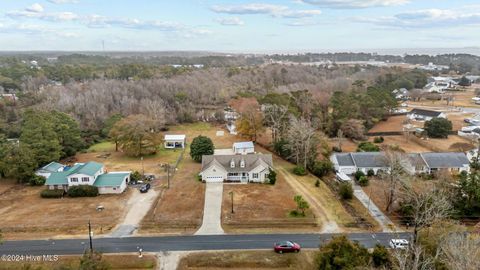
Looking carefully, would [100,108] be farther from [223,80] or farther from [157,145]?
[223,80]

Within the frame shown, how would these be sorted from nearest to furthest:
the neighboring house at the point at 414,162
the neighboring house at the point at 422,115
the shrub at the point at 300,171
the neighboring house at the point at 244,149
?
the neighboring house at the point at 414,162 → the shrub at the point at 300,171 → the neighboring house at the point at 244,149 → the neighboring house at the point at 422,115

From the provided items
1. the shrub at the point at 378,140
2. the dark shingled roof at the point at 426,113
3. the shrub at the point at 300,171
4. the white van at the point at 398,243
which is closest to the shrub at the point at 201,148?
the shrub at the point at 300,171

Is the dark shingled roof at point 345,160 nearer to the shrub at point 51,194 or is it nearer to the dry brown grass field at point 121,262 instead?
the dry brown grass field at point 121,262

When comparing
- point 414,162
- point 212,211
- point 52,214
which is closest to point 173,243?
point 212,211

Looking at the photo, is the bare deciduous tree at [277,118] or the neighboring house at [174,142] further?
the neighboring house at [174,142]

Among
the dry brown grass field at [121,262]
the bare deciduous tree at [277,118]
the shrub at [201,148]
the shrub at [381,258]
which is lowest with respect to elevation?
the dry brown grass field at [121,262]

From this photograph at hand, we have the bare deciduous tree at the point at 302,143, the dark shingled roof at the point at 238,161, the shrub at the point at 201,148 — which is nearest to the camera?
the dark shingled roof at the point at 238,161

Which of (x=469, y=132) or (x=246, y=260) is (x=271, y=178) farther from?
(x=469, y=132)

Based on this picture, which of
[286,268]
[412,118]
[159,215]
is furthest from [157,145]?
[412,118]
